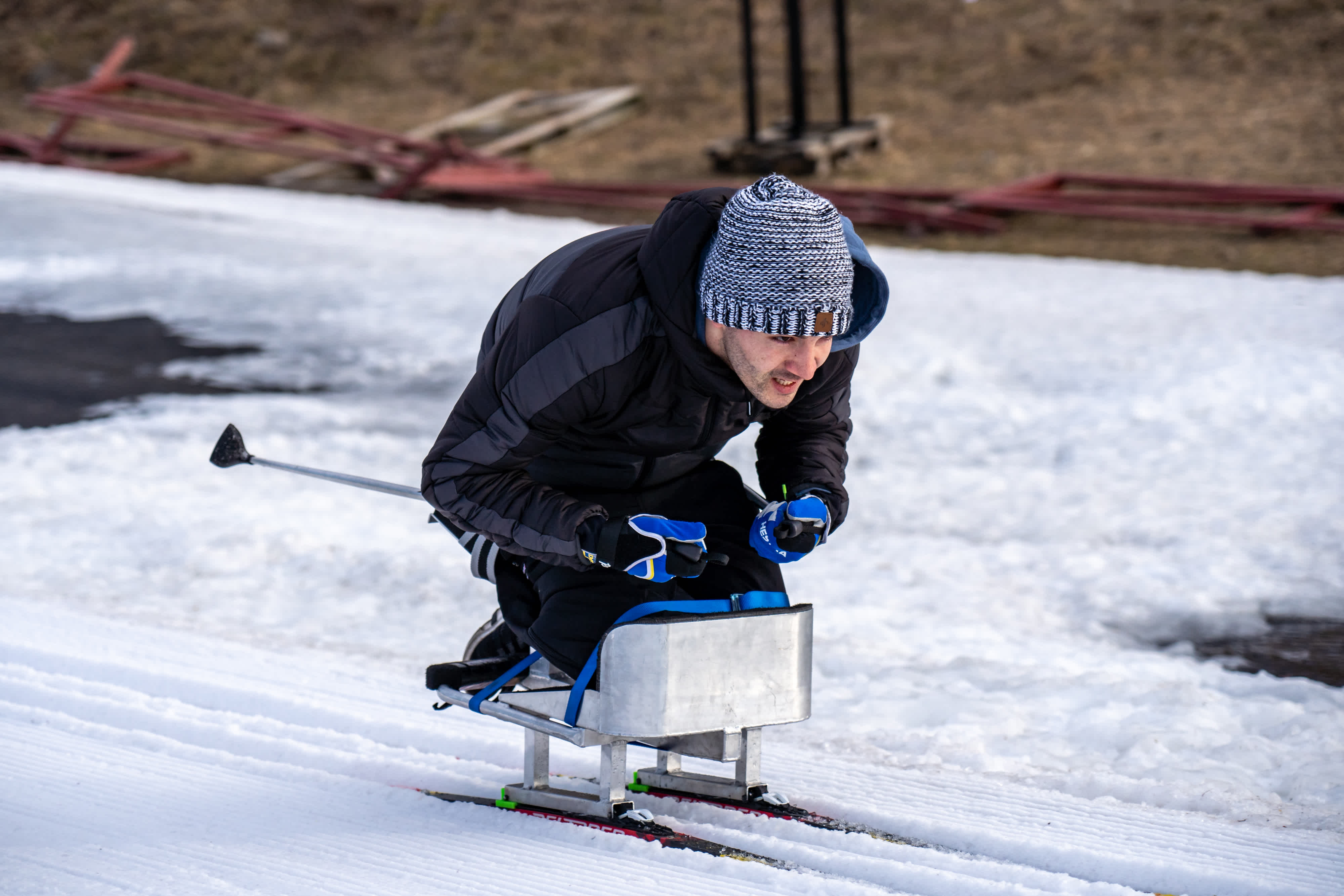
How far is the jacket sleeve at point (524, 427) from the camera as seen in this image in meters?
2.35

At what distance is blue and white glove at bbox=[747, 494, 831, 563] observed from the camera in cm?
254

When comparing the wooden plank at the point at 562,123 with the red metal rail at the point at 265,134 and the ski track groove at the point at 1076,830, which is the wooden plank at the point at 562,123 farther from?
the ski track groove at the point at 1076,830

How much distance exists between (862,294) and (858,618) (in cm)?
186

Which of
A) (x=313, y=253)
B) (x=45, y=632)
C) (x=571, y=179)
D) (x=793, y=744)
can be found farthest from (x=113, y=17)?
(x=793, y=744)

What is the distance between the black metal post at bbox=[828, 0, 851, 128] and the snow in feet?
16.9

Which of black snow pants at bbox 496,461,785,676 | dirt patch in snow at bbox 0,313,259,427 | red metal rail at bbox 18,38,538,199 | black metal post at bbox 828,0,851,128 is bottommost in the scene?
black snow pants at bbox 496,461,785,676

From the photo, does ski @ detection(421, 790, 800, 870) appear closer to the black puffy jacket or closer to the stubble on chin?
the black puffy jacket

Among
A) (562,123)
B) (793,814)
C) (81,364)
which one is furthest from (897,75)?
(793,814)

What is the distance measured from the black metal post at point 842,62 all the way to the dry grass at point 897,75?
0.57m

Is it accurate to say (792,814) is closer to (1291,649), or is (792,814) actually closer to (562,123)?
(1291,649)

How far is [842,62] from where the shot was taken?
504 inches

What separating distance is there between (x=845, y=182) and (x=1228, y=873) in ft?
33.4

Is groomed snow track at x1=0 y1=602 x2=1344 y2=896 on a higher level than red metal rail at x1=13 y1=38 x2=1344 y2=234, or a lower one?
lower

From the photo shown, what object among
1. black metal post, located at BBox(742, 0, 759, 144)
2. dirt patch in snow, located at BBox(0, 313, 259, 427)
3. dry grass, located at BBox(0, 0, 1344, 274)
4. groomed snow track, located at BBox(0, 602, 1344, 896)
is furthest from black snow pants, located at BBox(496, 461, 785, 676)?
black metal post, located at BBox(742, 0, 759, 144)
